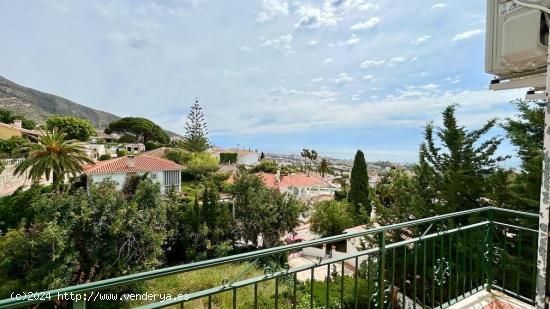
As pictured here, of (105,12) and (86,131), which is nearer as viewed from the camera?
(105,12)

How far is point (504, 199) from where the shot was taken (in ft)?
19.4

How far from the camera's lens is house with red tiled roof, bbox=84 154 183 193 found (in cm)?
1841

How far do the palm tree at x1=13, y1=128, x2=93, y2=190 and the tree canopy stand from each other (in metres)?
29.7

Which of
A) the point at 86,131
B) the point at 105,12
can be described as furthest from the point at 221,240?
the point at 86,131

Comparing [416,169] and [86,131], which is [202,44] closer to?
[416,169]

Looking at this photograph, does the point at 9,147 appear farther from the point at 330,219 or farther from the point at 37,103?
the point at 37,103

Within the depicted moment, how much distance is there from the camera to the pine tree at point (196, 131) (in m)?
31.9

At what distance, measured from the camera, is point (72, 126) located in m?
33.8

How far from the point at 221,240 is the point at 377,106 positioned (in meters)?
12.0

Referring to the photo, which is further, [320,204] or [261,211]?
[320,204]

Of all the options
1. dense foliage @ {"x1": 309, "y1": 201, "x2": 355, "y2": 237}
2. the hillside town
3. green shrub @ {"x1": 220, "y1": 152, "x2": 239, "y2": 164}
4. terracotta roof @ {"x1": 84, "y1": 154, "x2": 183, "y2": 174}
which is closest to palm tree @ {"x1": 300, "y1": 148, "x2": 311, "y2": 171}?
green shrub @ {"x1": 220, "y1": 152, "x2": 239, "y2": 164}

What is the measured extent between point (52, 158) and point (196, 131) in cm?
1814

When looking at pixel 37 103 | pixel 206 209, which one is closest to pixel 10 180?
pixel 206 209

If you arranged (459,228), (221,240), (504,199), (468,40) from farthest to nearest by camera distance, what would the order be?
1. (221,240)
2. (504,199)
3. (468,40)
4. (459,228)
